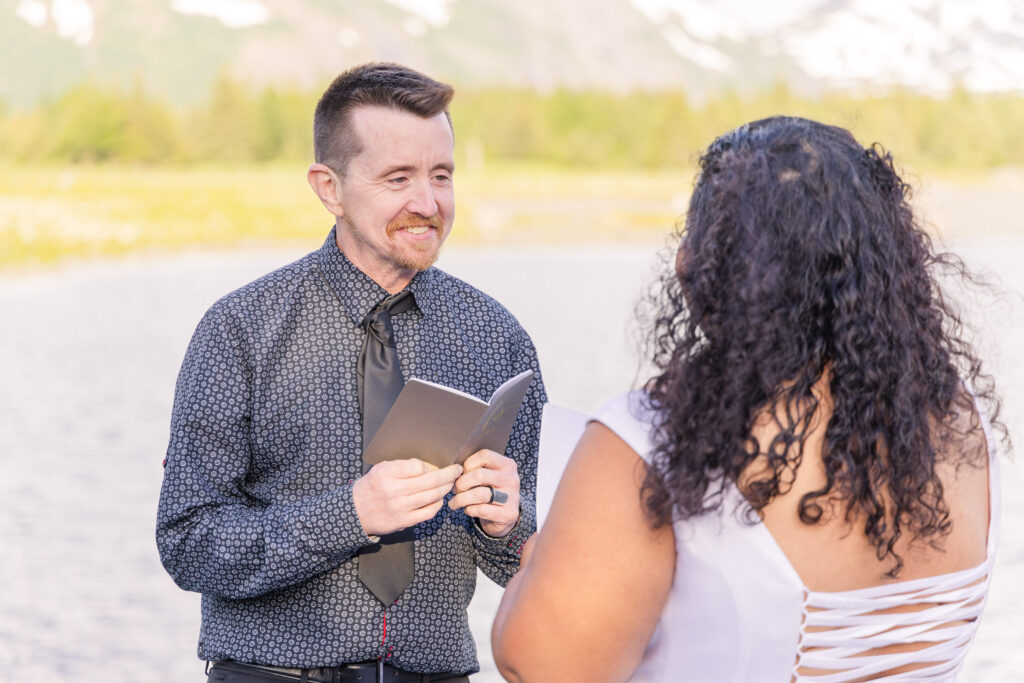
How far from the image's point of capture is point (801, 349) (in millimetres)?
1400

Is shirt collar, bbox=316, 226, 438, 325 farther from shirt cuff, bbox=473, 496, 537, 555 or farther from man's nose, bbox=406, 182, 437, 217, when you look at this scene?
shirt cuff, bbox=473, 496, 537, 555

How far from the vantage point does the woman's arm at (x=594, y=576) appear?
141 cm

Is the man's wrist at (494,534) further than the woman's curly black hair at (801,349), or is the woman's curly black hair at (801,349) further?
the man's wrist at (494,534)

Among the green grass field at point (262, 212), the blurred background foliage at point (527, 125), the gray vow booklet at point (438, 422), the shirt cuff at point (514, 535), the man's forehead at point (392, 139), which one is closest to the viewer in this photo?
the gray vow booklet at point (438, 422)

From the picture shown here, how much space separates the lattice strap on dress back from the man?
2.44 ft

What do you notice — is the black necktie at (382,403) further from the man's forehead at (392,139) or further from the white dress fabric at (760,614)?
the white dress fabric at (760,614)

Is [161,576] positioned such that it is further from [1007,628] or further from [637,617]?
[637,617]

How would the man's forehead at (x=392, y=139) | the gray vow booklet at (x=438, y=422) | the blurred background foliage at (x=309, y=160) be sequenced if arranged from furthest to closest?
the blurred background foliage at (x=309, y=160), the man's forehead at (x=392, y=139), the gray vow booklet at (x=438, y=422)

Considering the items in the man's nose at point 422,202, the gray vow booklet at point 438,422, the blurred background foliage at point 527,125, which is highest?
the blurred background foliage at point 527,125

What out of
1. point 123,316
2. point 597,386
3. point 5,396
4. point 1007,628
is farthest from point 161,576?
point 123,316

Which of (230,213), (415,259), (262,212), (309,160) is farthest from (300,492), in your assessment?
(309,160)

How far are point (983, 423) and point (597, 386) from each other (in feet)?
31.8

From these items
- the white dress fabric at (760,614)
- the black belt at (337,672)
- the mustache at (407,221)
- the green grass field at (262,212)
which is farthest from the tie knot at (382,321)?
the green grass field at (262,212)

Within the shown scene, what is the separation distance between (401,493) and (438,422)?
0.13 m
